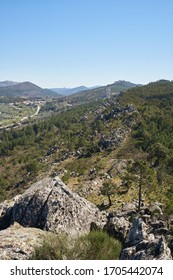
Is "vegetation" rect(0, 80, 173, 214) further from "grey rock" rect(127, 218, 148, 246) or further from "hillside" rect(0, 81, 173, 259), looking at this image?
"grey rock" rect(127, 218, 148, 246)

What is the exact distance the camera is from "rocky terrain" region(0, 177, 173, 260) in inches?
915

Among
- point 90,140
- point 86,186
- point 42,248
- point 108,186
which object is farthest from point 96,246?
point 90,140

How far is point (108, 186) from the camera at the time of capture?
65.8m

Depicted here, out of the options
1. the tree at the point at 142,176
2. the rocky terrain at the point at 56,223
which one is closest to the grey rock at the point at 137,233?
the rocky terrain at the point at 56,223

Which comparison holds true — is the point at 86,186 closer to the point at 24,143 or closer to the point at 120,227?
the point at 120,227

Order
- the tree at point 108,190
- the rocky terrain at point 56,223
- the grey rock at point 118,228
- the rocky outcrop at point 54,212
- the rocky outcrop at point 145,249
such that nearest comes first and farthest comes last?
the rocky outcrop at point 145,249
the rocky terrain at point 56,223
the grey rock at point 118,228
the rocky outcrop at point 54,212
the tree at point 108,190

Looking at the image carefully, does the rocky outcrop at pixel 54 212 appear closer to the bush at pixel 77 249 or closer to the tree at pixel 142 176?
the bush at pixel 77 249

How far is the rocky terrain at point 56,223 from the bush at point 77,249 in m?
1.20

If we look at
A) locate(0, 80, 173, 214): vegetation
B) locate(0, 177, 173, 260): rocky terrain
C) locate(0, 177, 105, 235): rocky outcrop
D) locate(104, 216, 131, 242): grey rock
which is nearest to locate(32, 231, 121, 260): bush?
locate(0, 177, 173, 260): rocky terrain

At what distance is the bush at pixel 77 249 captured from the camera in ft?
67.7

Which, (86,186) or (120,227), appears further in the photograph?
(86,186)

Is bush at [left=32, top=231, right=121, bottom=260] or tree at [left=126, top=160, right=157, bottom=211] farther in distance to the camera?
tree at [left=126, top=160, right=157, bottom=211]

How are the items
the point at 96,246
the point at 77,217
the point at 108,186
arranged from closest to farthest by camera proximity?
1. the point at 96,246
2. the point at 77,217
3. the point at 108,186
